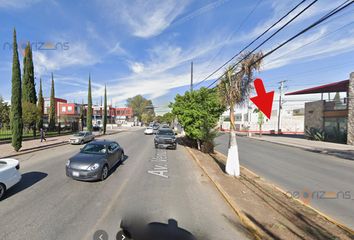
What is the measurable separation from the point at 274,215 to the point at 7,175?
7.71 meters

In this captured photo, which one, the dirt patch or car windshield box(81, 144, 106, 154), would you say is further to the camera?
car windshield box(81, 144, 106, 154)

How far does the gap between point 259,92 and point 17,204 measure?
867 cm

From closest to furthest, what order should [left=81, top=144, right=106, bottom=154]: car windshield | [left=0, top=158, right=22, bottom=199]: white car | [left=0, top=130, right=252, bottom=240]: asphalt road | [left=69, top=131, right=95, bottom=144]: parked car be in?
[left=0, top=130, right=252, bottom=240]: asphalt road → [left=0, top=158, right=22, bottom=199]: white car → [left=81, top=144, right=106, bottom=154]: car windshield → [left=69, top=131, right=95, bottom=144]: parked car

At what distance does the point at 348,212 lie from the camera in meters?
5.23

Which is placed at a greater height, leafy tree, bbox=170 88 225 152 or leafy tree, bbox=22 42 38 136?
leafy tree, bbox=22 42 38 136

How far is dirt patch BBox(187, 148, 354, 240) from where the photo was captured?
387 centimetres

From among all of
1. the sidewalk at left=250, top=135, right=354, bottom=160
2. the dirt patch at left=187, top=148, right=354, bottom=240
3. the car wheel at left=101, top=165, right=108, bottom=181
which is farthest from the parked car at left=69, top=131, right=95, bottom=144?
the sidewalk at left=250, top=135, right=354, bottom=160

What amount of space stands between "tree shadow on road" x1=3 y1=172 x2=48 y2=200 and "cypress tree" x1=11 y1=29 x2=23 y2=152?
285 inches

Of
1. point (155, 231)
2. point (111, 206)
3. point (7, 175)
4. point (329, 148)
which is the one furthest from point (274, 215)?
point (329, 148)

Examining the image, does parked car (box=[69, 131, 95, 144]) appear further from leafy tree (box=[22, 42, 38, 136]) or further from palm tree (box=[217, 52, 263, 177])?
palm tree (box=[217, 52, 263, 177])

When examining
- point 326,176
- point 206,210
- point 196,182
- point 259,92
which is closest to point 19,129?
point 196,182

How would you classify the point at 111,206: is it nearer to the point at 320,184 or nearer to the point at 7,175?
the point at 7,175

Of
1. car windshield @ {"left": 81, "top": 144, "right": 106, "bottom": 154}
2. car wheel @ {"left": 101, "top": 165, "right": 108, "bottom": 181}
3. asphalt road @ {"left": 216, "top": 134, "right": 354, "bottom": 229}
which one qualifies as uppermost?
car windshield @ {"left": 81, "top": 144, "right": 106, "bottom": 154}

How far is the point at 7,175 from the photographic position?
5.58 metres
